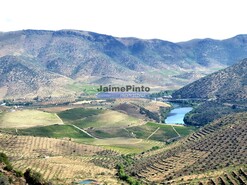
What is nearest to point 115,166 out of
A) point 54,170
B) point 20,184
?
point 54,170

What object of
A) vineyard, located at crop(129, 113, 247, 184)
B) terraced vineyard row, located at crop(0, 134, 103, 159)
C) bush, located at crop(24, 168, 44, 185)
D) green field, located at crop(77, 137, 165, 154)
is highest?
bush, located at crop(24, 168, 44, 185)

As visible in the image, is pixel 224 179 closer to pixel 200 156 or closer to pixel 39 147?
pixel 200 156

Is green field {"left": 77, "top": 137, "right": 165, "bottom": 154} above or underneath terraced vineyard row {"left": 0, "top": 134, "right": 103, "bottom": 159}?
underneath

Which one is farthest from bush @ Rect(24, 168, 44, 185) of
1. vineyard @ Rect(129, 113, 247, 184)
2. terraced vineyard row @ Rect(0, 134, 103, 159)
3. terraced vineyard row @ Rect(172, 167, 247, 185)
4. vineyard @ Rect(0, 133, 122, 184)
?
terraced vineyard row @ Rect(0, 134, 103, 159)

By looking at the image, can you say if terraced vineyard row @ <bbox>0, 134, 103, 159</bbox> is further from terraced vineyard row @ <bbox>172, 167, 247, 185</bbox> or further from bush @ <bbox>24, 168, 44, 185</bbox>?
bush @ <bbox>24, 168, 44, 185</bbox>

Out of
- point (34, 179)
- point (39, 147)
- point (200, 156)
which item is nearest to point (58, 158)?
point (39, 147)

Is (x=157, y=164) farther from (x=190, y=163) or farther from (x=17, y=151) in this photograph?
(x=17, y=151)
